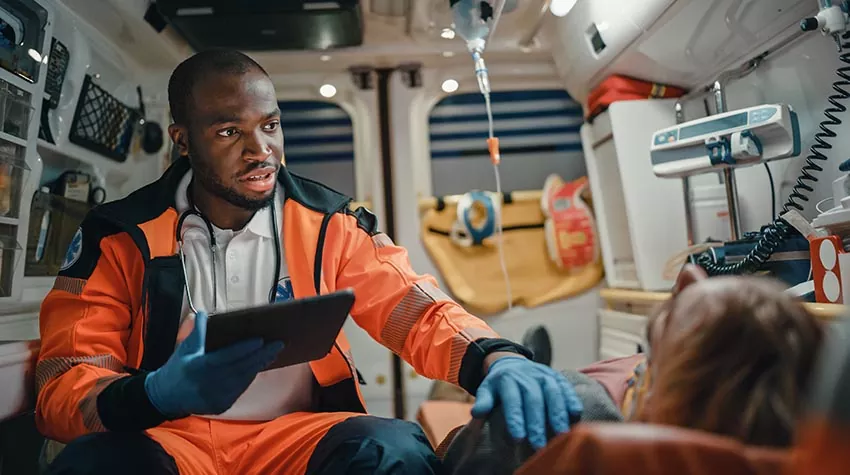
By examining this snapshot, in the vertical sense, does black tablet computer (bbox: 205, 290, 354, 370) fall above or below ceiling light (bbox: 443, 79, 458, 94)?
below

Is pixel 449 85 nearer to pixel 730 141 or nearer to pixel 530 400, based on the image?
pixel 730 141

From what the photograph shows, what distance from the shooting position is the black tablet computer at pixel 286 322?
824mm

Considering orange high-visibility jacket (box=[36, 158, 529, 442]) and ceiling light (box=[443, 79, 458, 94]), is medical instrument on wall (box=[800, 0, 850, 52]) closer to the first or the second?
orange high-visibility jacket (box=[36, 158, 529, 442])

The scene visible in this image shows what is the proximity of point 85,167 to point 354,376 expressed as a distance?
1.25 metres

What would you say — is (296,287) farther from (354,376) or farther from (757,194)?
(757,194)

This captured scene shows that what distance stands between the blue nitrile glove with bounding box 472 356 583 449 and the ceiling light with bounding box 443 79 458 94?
182 centimetres

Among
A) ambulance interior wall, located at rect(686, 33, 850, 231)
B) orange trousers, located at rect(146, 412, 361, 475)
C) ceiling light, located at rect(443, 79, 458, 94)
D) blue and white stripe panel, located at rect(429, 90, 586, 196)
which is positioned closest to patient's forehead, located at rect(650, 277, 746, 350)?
orange trousers, located at rect(146, 412, 361, 475)

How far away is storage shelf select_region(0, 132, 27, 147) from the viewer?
1.37m

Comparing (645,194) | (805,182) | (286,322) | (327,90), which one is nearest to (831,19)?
(805,182)

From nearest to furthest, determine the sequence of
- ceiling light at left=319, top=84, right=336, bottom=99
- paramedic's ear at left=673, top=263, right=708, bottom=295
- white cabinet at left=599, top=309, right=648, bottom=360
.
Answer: paramedic's ear at left=673, top=263, right=708, bottom=295 → white cabinet at left=599, top=309, right=648, bottom=360 → ceiling light at left=319, top=84, right=336, bottom=99

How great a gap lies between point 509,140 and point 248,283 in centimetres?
156

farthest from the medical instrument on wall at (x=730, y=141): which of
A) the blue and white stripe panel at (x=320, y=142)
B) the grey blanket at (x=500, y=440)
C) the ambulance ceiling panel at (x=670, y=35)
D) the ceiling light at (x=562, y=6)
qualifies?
the blue and white stripe panel at (x=320, y=142)

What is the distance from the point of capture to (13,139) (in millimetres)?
1411

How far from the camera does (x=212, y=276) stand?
4.01 ft
